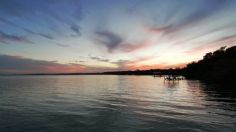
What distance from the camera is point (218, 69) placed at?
450 feet

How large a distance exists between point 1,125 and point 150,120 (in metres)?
15.0

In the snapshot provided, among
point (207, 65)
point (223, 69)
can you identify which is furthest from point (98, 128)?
point (207, 65)

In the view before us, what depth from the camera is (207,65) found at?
15588 centimetres

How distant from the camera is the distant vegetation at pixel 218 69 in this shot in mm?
119713

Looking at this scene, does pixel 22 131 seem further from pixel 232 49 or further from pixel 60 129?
pixel 232 49

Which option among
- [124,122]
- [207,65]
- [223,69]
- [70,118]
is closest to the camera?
[124,122]

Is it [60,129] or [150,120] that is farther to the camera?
[150,120]

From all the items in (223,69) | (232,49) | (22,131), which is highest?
(232,49)

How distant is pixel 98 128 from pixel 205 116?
13.5 metres

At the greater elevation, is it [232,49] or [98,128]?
[232,49]

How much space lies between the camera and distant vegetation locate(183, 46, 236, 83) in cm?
11971

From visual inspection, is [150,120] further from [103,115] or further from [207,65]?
[207,65]

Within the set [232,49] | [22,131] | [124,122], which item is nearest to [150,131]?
[124,122]

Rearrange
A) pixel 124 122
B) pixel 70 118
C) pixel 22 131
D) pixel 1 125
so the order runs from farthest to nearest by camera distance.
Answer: pixel 70 118 → pixel 124 122 → pixel 1 125 → pixel 22 131
